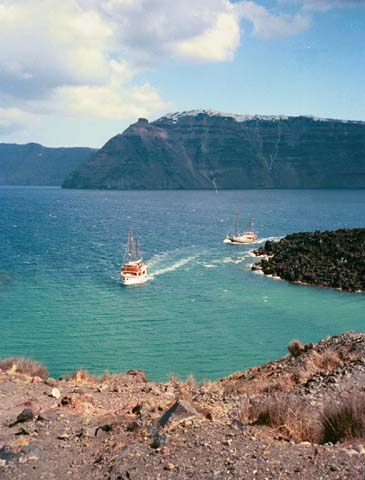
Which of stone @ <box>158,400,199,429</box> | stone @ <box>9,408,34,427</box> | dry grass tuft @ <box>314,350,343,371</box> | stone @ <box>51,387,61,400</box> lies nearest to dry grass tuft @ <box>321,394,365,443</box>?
stone @ <box>158,400,199,429</box>

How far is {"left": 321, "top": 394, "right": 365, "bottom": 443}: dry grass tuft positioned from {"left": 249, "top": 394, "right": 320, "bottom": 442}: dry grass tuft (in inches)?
8.3

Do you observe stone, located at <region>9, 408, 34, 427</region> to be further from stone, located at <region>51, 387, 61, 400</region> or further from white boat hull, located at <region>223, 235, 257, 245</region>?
white boat hull, located at <region>223, 235, 257, 245</region>

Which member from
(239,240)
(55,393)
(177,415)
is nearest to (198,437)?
(177,415)

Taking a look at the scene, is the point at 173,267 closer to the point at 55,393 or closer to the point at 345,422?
the point at 55,393

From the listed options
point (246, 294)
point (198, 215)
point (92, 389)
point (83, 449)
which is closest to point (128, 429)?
point (83, 449)

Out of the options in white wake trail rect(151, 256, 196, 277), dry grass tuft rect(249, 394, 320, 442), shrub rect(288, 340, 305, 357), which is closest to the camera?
dry grass tuft rect(249, 394, 320, 442)

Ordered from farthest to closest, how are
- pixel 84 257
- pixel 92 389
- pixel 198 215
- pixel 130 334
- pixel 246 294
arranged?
pixel 198 215 → pixel 84 257 → pixel 246 294 → pixel 130 334 → pixel 92 389

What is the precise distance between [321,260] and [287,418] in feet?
170

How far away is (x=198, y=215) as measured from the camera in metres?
140

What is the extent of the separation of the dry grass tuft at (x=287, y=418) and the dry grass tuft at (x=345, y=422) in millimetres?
211

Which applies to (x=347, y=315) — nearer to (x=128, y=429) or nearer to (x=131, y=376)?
(x=131, y=376)

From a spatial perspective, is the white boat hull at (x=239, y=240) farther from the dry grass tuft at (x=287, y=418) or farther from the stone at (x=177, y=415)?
the stone at (x=177, y=415)

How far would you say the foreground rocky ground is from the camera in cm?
883

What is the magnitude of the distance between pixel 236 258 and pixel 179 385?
5191 centimetres
